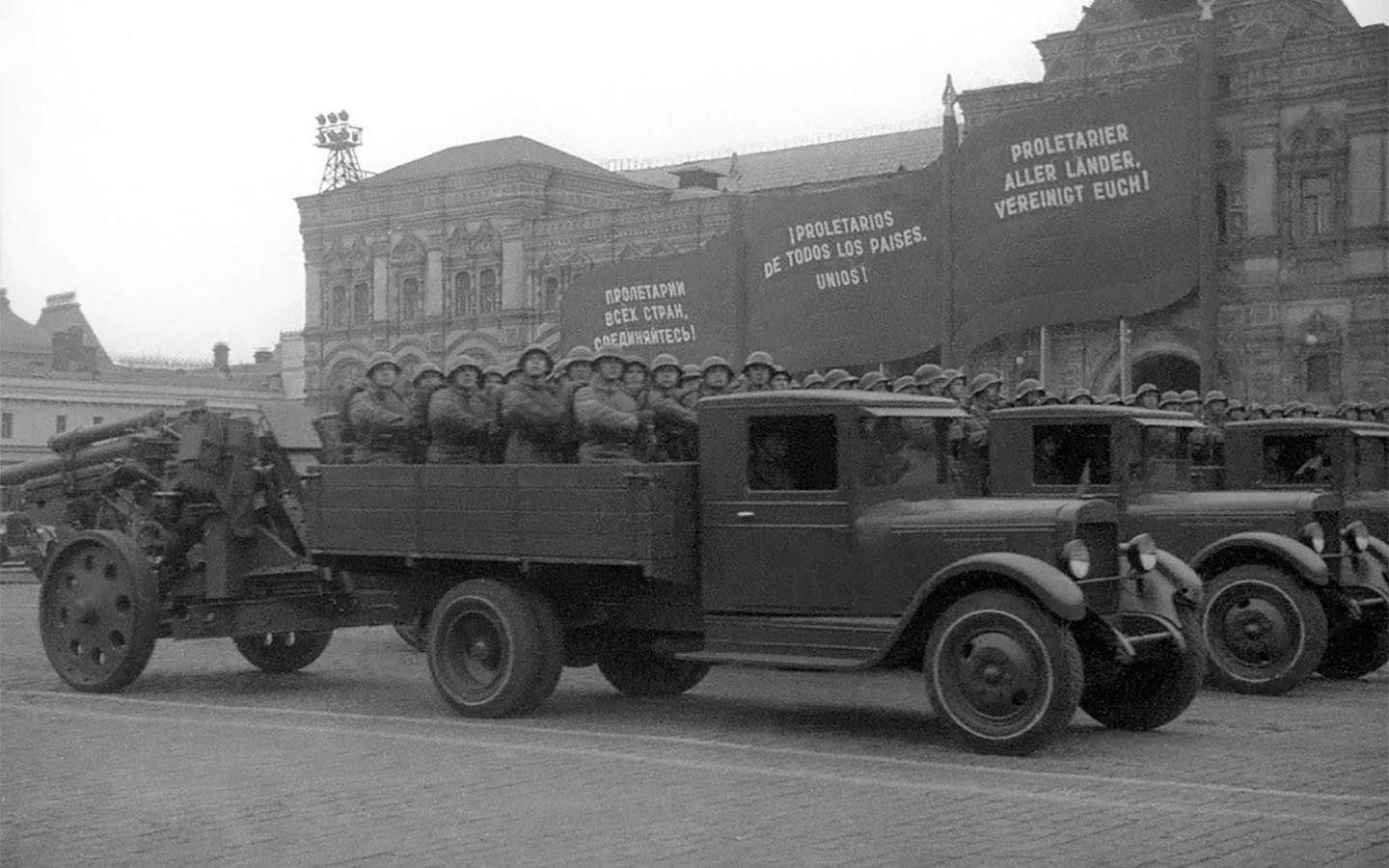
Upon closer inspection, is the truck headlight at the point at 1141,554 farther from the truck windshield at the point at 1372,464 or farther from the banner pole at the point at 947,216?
the banner pole at the point at 947,216

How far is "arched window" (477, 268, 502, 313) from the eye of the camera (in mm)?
42938

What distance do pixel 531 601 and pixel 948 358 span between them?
16396 millimetres

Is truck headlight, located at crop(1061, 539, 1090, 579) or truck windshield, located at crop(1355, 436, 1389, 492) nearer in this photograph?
truck headlight, located at crop(1061, 539, 1090, 579)

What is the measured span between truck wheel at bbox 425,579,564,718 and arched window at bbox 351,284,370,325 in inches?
1410

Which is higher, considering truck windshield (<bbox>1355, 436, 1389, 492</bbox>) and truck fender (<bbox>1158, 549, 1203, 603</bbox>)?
truck windshield (<bbox>1355, 436, 1389, 492</bbox>)

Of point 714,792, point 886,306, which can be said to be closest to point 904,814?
point 714,792

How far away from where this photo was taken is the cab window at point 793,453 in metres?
9.41

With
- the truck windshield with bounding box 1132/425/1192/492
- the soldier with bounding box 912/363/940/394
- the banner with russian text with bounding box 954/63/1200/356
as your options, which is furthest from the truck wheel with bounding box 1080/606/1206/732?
the banner with russian text with bounding box 954/63/1200/356

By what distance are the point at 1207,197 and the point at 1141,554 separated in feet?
50.8

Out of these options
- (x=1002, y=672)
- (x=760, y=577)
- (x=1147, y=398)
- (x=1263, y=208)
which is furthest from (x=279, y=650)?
(x=1263, y=208)

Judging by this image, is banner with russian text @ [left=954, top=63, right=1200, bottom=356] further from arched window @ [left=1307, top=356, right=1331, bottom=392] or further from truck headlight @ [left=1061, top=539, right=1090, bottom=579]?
truck headlight @ [left=1061, top=539, right=1090, bottom=579]

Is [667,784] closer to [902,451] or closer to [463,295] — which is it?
[902,451]

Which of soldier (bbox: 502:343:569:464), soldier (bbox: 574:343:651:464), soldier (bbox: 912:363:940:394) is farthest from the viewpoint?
soldier (bbox: 912:363:940:394)

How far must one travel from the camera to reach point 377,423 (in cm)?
1127
